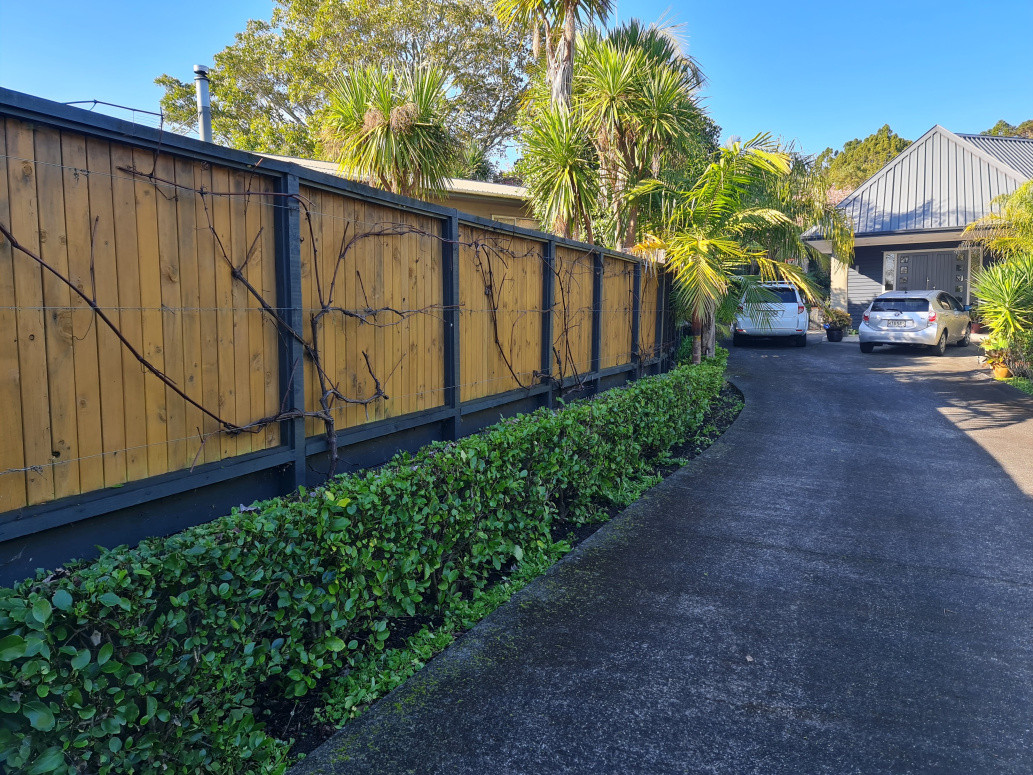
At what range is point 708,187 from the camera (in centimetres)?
946

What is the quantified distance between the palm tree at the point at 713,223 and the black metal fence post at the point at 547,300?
136 inches

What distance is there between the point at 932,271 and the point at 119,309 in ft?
86.5

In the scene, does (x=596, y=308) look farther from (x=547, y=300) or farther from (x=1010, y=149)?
(x=1010, y=149)

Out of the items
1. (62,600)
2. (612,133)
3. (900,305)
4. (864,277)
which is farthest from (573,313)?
(864,277)

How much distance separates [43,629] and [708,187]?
9082mm

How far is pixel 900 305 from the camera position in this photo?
1597cm

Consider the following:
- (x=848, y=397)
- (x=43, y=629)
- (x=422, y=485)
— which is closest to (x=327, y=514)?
(x=422, y=485)

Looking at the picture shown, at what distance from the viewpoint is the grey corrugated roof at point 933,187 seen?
2069cm

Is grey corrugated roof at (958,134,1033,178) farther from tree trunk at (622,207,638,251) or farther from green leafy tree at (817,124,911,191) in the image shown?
green leafy tree at (817,124,911,191)

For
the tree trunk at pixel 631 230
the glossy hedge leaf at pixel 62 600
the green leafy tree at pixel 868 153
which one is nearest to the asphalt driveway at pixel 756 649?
the glossy hedge leaf at pixel 62 600

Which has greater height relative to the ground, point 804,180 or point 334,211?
point 804,180

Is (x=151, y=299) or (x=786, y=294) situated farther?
(x=786, y=294)

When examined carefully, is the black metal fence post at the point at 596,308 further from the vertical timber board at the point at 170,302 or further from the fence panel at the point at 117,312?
the vertical timber board at the point at 170,302

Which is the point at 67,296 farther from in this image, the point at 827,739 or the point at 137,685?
the point at 827,739
